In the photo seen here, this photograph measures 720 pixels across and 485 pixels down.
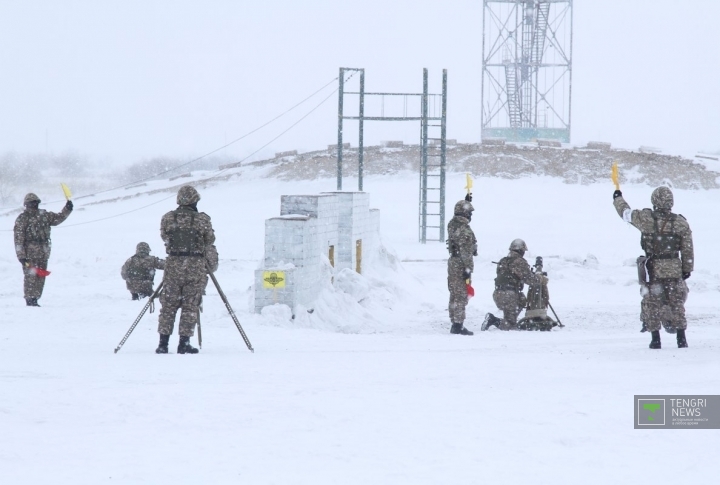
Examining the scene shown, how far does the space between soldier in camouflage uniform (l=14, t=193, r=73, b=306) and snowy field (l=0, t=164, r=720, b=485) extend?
418mm

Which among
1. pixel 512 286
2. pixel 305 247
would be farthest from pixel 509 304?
pixel 305 247

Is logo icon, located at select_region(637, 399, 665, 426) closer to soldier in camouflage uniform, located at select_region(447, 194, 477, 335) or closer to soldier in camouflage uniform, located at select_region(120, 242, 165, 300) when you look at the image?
soldier in camouflage uniform, located at select_region(447, 194, 477, 335)

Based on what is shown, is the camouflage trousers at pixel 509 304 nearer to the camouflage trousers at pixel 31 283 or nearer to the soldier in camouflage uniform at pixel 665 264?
the soldier in camouflage uniform at pixel 665 264

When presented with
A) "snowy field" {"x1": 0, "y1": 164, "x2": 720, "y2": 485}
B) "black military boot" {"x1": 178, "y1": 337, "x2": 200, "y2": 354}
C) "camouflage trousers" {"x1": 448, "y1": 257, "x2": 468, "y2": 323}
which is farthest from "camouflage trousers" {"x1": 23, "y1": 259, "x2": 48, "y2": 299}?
"camouflage trousers" {"x1": 448, "y1": 257, "x2": 468, "y2": 323}

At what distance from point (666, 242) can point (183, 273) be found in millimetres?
5045

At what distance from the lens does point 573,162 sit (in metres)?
42.3

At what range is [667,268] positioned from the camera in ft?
30.2

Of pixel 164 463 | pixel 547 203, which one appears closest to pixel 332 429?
pixel 164 463

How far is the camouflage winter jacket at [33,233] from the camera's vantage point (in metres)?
12.9

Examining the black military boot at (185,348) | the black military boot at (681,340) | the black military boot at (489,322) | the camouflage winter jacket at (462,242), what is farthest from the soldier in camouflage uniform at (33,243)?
the black military boot at (681,340)

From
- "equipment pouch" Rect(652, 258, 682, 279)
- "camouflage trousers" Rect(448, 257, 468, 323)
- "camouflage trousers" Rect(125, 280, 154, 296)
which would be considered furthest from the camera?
"camouflage trousers" Rect(125, 280, 154, 296)

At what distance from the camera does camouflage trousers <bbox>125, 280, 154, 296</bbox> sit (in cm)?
1426

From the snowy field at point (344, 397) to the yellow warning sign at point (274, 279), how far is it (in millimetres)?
430

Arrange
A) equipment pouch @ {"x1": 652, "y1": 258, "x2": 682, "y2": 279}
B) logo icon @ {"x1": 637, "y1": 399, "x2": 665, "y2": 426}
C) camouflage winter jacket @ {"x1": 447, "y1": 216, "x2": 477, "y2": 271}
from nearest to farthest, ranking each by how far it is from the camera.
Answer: logo icon @ {"x1": 637, "y1": 399, "x2": 665, "y2": 426}
equipment pouch @ {"x1": 652, "y1": 258, "x2": 682, "y2": 279}
camouflage winter jacket @ {"x1": 447, "y1": 216, "x2": 477, "y2": 271}
